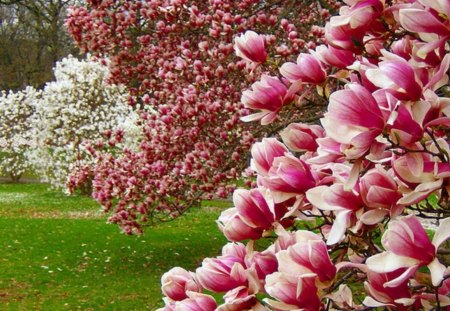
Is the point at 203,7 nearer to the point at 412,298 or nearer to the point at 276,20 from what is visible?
the point at 276,20

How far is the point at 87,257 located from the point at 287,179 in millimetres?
11004

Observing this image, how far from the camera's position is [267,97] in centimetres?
167

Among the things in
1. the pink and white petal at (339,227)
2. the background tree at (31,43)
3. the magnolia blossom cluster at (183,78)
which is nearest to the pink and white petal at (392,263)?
the pink and white petal at (339,227)

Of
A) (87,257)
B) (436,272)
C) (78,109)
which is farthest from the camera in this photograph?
(78,109)

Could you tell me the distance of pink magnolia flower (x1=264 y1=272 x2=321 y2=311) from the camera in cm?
129

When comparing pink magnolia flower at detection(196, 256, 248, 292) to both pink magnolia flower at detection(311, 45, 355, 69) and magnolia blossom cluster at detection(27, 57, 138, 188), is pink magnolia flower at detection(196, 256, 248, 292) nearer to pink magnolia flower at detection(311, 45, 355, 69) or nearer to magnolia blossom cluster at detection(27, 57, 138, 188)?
pink magnolia flower at detection(311, 45, 355, 69)

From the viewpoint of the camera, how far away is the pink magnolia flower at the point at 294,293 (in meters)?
1.29

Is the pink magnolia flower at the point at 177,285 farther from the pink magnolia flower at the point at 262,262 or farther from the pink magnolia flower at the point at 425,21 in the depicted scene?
the pink magnolia flower at the point at 425,21

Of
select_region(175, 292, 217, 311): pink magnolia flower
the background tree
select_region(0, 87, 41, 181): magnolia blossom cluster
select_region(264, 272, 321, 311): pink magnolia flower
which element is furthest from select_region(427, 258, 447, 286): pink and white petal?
the background tree

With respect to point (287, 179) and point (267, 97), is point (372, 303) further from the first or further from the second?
point (267, 97)

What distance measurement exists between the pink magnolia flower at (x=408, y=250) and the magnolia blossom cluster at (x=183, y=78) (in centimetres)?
435

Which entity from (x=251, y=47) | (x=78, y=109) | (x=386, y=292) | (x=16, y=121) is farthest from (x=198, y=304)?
(x=16, y=121)

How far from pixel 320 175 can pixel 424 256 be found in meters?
0.39

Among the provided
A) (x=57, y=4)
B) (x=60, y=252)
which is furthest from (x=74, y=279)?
(x=57, y=4)
